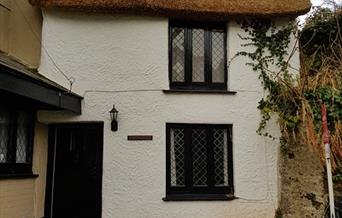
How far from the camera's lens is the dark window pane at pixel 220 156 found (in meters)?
8.47

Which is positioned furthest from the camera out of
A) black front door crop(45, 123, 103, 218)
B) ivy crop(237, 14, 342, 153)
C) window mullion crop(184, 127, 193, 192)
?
black front door crop(45, 123, 103, 218)

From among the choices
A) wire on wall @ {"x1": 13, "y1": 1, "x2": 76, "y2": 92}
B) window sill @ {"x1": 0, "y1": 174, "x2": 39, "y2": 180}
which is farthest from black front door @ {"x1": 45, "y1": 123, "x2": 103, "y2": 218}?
wire on wall @ {"x1": 13, "y1": 1, "x2": 76, "y2": 92}

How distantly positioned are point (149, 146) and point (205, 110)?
142 centimetres

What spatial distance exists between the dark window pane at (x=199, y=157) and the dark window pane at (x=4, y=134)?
373 cm

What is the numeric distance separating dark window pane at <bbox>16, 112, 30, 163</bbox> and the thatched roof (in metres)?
2.43

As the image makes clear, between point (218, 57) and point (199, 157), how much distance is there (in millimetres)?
2317

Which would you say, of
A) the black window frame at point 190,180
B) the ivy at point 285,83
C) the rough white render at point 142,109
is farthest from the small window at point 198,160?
the ivy at point 285,83

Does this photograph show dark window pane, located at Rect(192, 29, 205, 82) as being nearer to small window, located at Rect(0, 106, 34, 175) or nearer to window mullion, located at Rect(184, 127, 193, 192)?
window mullion, located at Rect(184, 127, 193, 192)

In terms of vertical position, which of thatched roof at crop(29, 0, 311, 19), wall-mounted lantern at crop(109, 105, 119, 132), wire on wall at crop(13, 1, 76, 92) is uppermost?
thatched roof at crop(29, 0, 311, 19)

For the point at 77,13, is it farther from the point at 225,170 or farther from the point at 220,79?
the point at 225,170

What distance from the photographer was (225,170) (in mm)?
8508

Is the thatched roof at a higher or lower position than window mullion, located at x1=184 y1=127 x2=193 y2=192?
higher

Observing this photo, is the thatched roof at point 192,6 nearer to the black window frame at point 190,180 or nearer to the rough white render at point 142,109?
the rough white render at point 142,109

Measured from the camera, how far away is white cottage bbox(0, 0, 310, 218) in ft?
27.0
